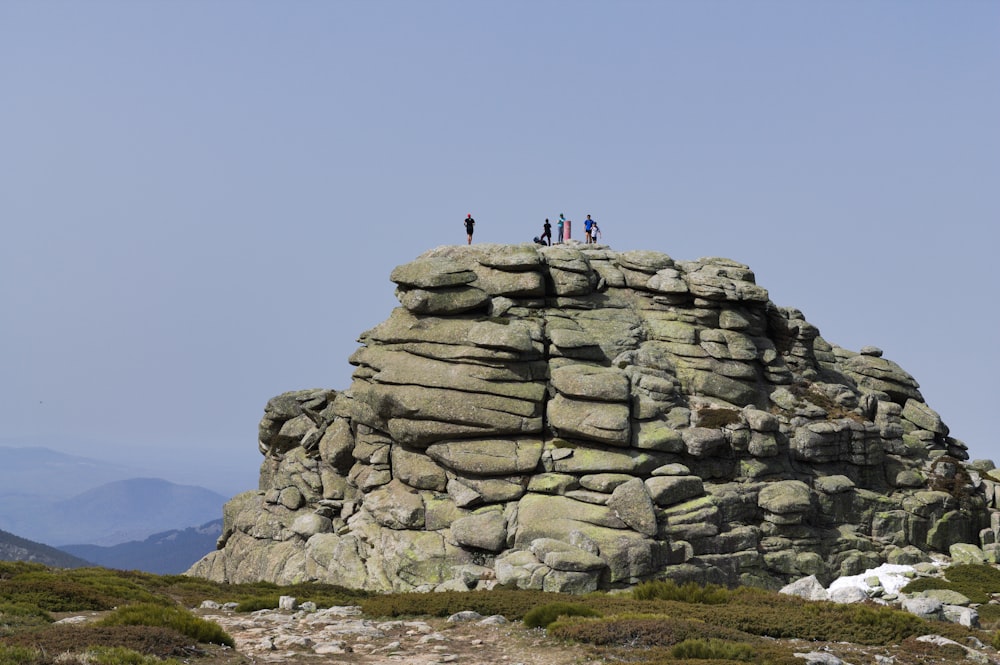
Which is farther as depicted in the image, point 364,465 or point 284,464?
point 284,464

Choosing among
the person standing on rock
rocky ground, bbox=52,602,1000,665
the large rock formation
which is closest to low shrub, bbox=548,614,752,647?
rocky ground, bbox=52,602,1000,665

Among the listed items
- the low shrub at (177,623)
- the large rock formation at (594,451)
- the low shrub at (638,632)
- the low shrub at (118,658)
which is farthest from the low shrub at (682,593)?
the low shrub at (118,658)

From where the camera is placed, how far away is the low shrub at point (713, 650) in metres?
26.8

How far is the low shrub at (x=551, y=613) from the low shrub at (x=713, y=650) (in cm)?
585

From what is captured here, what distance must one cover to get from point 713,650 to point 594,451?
26.0m

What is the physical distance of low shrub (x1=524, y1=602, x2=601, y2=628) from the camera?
32438 millimetres

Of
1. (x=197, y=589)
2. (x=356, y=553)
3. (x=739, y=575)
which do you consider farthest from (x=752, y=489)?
(x=197, y=589)

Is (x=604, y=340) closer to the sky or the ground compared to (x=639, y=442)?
closer to the sky

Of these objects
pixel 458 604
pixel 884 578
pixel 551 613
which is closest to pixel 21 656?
pixel 458 604

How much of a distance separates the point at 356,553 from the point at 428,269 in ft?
61.4

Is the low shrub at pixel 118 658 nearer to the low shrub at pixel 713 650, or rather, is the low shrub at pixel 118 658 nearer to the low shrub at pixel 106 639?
the low shrub at pixel 106 639

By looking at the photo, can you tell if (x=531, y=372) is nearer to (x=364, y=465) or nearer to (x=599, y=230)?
(x=364, y=465)

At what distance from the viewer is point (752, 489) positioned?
53719 mm

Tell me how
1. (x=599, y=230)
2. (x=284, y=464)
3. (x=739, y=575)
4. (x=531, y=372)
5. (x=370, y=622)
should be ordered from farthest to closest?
(x=599, y=230), (x=284, y=464), (x=531, y=372), (x=739, y=575), (x=370, y=622)
